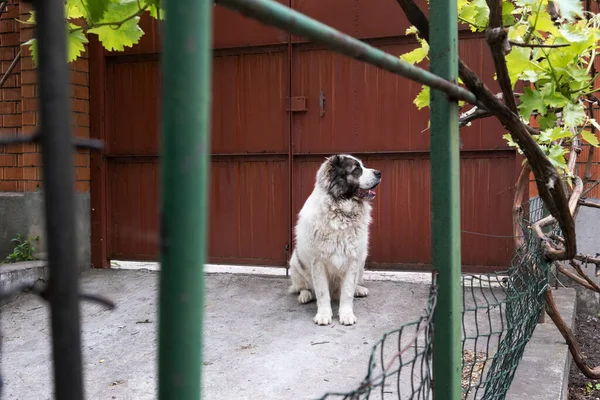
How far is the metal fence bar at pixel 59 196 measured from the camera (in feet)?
1.53

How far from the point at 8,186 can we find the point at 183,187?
5.63 m

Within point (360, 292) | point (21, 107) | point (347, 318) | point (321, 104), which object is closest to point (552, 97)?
point (347, 318)

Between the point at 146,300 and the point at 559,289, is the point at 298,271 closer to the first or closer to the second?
the point at 146,300

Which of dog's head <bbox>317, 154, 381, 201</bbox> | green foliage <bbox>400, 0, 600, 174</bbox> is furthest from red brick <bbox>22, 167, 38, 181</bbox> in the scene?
green foliage <bbox>400, 0, 600, 174</bbox>

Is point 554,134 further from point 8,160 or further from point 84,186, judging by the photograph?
point 8,160

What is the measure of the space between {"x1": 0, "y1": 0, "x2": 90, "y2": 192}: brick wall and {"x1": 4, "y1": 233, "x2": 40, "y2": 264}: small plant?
507mm

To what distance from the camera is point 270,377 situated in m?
2.93

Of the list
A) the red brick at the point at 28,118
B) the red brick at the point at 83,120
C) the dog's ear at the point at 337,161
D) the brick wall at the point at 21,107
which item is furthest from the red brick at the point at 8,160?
the dog's ear at the point at 337,161

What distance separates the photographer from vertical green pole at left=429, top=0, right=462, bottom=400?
1.31 meters

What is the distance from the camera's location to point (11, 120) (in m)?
5.30

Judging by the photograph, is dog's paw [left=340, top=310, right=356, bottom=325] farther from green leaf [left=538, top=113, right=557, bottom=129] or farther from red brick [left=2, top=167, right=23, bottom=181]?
red brick [left=2, top=167, right=23, bottom=181]

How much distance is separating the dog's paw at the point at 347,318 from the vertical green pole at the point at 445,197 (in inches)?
96.3

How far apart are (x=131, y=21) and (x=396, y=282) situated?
3737 mm

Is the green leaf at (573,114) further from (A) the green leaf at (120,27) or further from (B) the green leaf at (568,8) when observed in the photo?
(A) the green leaf at (120,27)
